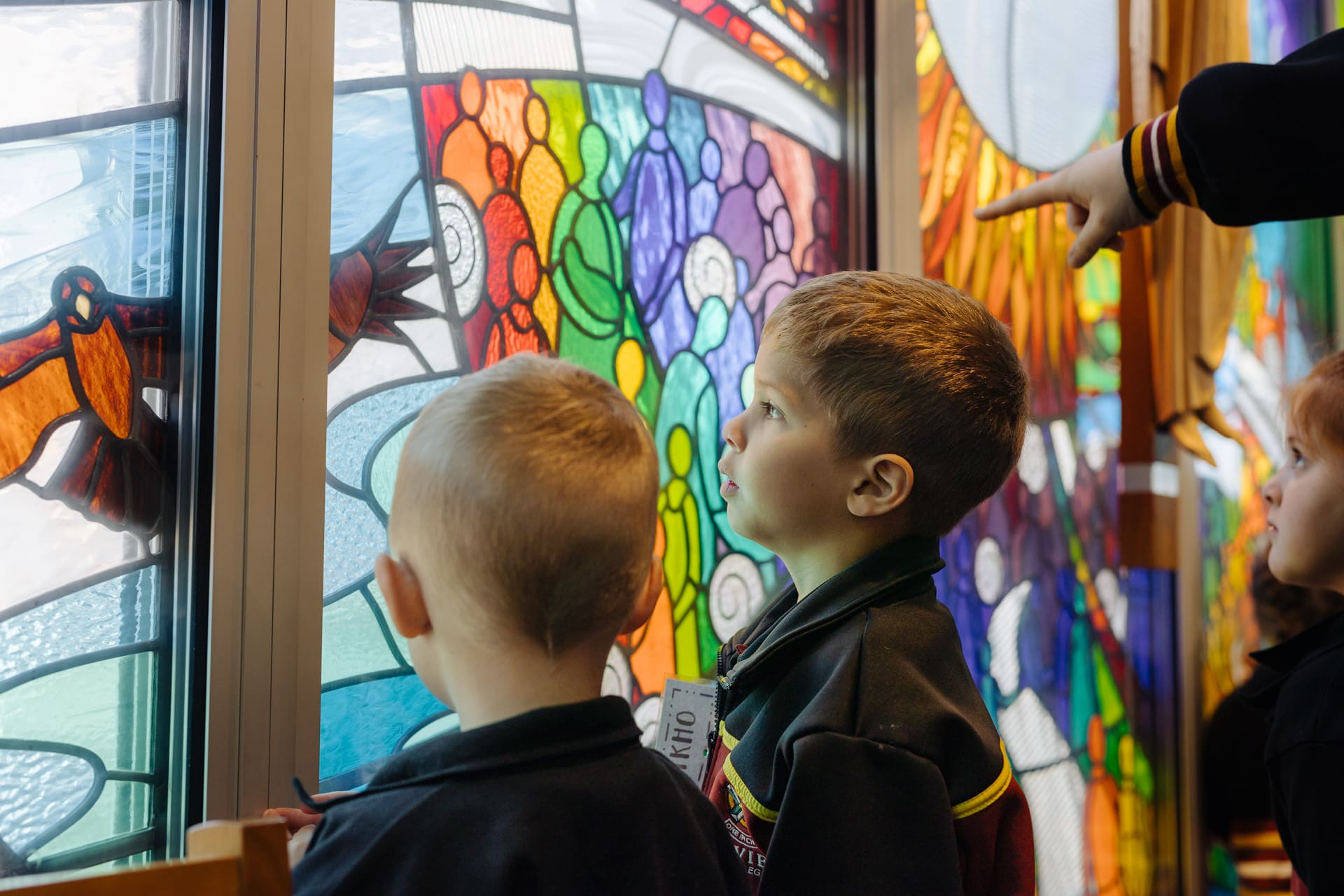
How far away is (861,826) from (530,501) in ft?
1.24

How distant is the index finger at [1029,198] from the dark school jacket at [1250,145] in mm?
79

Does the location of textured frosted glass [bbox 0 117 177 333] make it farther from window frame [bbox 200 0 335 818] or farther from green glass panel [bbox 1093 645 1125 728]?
green glass panel [bbox 1093 645 1125 728]

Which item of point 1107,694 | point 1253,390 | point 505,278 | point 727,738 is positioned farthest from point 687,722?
point 1253,390

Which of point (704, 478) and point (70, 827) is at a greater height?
point (704, 478)

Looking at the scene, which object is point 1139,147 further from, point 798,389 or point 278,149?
point 278,149

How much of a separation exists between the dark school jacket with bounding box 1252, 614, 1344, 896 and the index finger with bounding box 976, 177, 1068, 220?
0.65m

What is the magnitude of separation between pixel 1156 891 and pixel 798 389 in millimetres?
1979

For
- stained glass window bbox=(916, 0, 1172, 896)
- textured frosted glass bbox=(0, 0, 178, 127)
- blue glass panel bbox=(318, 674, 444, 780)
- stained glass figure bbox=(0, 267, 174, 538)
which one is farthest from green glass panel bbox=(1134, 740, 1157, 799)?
textured frosted glass bbox=(0, 0, 178, 127)

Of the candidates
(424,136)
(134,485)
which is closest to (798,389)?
(424,136)

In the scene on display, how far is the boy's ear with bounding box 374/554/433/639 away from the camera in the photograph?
0.75 metres

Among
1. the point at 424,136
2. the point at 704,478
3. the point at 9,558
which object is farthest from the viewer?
the point at 704,478

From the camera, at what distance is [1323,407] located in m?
1.47

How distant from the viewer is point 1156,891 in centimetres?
249

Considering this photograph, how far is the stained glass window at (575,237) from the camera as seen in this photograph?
112cm
